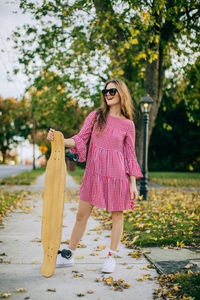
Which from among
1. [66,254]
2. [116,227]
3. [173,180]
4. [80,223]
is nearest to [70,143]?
[80,223]

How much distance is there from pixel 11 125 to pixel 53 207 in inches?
1928

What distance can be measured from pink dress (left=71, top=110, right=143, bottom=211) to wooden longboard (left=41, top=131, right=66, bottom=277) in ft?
0.86

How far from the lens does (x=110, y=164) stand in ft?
11.5

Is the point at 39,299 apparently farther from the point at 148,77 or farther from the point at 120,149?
the point at 148,77

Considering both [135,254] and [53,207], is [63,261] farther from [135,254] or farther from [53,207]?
[135,254]

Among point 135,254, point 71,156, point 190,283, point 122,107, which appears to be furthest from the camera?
point 135,254

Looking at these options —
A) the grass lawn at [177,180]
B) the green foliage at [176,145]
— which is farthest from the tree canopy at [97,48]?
the green foliage at [176,145]

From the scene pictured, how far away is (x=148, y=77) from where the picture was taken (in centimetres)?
1336

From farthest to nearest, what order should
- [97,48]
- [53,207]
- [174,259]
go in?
[97,48], [174,259], [53,207]

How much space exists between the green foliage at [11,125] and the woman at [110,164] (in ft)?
137

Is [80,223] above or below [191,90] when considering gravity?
below

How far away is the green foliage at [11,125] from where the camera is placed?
46.6 meters

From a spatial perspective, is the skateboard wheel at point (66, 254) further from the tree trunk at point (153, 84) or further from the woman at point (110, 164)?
the tree trunk at point (153, 84)

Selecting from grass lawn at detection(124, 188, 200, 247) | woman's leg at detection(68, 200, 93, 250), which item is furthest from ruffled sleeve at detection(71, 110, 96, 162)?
grass lawn at detection(124, 188, 200, 247)
